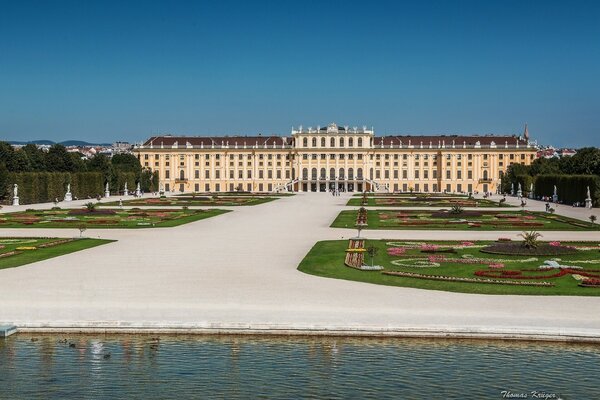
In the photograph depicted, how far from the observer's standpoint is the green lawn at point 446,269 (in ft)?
58.5

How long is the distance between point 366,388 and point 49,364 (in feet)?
15.0

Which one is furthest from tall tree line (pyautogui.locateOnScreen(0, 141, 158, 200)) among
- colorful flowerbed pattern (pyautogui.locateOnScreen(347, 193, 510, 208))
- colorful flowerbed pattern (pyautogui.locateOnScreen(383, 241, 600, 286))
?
colorful flowerbed pattern (pyautogui.locateOnScreen(383, 241, 600, 286))

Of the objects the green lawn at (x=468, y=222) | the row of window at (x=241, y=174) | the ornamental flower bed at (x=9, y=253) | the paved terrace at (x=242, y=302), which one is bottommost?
the paved terrace at (x=242, y=302)

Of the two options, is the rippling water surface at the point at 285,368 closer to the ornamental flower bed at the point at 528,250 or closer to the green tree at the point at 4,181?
the ornamental flower bed at the point at 528,250

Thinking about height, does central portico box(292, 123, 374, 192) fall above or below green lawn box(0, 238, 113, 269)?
above

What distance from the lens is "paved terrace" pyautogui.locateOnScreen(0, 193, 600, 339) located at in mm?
13883

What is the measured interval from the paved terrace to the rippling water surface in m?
0.46

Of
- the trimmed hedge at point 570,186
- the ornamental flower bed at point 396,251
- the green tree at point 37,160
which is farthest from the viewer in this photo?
Result: the green tree at point 37,160

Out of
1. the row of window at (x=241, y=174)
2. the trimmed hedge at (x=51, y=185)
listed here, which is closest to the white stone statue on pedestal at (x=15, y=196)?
the trimmed hedge at (x=51, y=185)

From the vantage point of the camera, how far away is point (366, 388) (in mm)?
10922

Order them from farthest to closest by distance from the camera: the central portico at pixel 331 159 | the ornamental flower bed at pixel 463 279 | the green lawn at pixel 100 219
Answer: the central portico at pixel 331 159 < the green lawn at pixel 100 219 < the ornamental flower bed at pixel 463 279

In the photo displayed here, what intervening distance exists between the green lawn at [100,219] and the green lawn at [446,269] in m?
13.1

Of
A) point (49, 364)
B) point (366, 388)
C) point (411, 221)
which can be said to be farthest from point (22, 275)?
point (411, 221)

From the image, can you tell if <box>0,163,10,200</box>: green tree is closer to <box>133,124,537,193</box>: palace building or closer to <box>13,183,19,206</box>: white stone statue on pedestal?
<box>13,183,19,206</box>: white stone statue on pedestal
